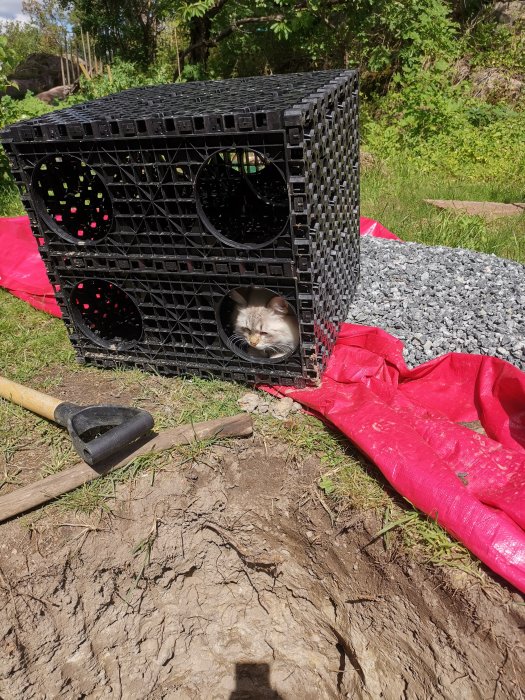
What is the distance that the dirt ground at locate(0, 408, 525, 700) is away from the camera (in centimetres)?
208

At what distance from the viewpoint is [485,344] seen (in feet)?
10.5

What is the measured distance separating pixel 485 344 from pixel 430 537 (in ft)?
5.06

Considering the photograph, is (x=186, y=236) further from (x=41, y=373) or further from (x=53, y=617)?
(x=53, y=617)

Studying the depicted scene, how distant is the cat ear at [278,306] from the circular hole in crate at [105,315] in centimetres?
92

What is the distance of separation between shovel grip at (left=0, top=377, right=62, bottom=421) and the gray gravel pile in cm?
210

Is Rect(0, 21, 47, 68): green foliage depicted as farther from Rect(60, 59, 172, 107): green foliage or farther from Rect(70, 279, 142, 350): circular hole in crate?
Rect(70, 279, 142, 350): circular hole in crate

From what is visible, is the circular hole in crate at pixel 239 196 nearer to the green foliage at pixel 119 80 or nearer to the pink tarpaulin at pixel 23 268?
the pink tarpaulin at pixel 23 268

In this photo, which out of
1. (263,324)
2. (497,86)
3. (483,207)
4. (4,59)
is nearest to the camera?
(263,324)

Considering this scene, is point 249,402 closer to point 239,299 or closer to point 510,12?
point 239,299

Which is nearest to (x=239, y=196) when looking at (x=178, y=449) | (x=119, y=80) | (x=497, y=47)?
(x=178, y=449)

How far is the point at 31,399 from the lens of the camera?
2834 millimetres

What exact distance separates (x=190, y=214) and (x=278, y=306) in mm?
807

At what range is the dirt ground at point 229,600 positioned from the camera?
81.8 inches

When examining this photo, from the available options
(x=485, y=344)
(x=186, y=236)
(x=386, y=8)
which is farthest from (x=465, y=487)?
(x=386, y=8)
